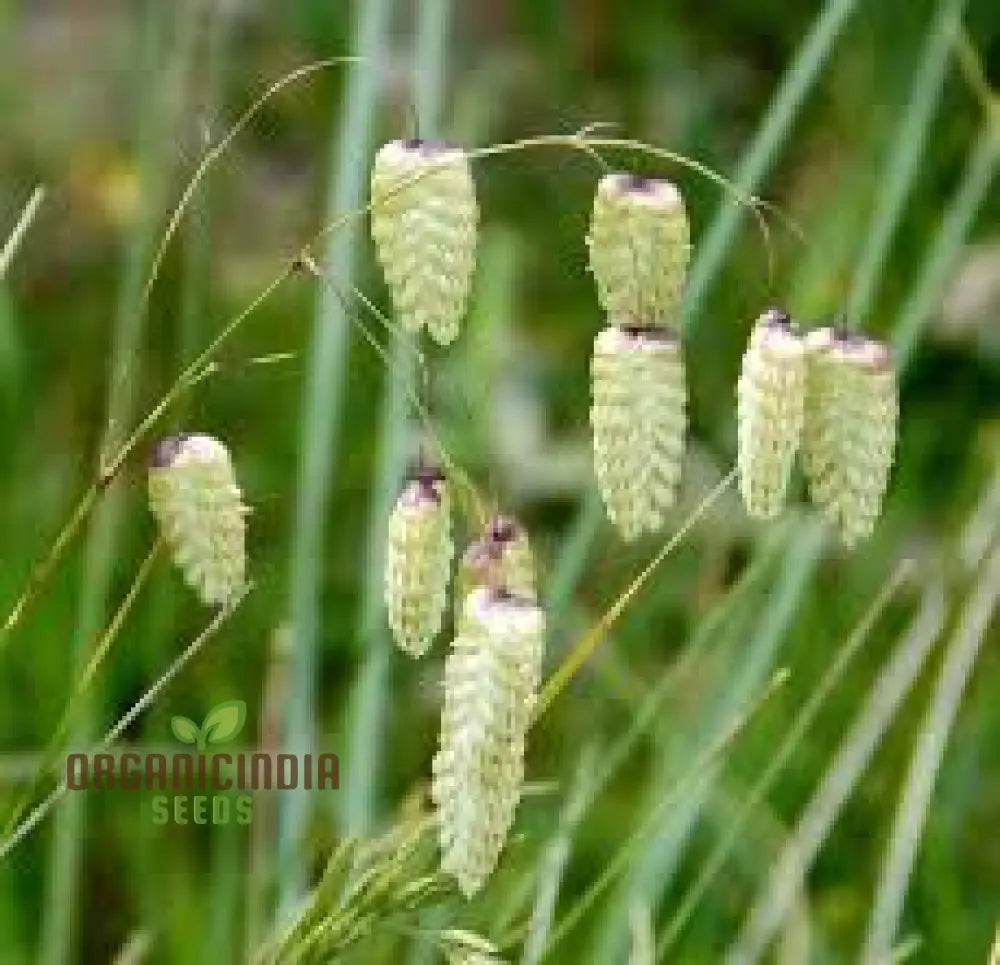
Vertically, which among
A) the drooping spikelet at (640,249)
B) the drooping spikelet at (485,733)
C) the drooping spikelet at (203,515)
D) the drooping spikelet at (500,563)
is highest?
the drooping spikelet at (640,249)

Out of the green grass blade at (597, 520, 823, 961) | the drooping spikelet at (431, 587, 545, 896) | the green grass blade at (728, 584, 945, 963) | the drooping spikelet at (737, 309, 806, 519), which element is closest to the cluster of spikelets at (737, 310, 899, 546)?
the drooping spikelet at (737, 309, 806, 519)

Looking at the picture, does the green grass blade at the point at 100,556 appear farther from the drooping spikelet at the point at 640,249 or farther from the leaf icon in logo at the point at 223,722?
the drooping spikelet at the point at 640,249

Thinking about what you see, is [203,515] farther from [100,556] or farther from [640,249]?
[100,556]

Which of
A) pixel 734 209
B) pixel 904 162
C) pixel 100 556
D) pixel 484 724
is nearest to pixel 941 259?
pixel 904 162

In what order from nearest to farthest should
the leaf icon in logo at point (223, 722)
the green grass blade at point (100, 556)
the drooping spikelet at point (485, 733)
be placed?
the drooping spikelet at point (485, 733)
the leaf icon in logo at point (223, 722)
the green grass blade at point (100, 556)

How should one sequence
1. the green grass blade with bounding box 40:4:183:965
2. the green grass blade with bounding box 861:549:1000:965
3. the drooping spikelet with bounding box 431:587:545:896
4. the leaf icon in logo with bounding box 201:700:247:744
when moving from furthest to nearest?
the green grass blade with bounding box 40:4:183:965 < the green grass blade with bounding box 861:549:1000:965 < the leaf icon in logo with bounding box 201:700:247:744 < the drooping spikelet with bounding box 431:587:545:896

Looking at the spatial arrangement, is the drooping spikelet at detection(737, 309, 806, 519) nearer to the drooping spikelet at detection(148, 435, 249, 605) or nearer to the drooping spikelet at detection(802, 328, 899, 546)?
the drooping spikelet at detection(802, 328, 899, 546)

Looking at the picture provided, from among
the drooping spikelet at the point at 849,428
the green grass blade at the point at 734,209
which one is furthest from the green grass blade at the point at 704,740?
the drooping spikelet at the point at 849,428

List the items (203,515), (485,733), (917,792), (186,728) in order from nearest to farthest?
(485,733) < (203,515) < (186,728) < (917,792)
